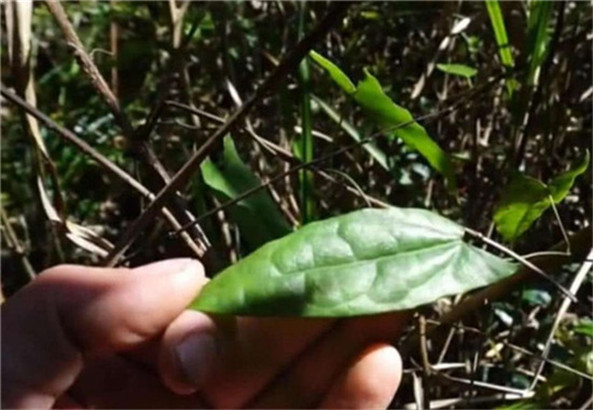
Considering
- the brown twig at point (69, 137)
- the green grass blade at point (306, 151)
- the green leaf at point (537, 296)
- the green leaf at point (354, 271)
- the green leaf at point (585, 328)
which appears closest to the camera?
the green leaf at point (354, 271)

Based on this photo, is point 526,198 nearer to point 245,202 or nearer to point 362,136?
point 245,202

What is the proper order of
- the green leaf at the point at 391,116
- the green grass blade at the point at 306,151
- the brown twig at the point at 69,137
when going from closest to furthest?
the brown twig at the point at 69,137
the green leaf at the point at 391,116
the green grass blade at the point at 306,151

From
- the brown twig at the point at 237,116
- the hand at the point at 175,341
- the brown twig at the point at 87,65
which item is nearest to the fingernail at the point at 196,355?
the hand at the point at 175,341

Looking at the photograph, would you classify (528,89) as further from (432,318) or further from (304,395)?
(304,395)

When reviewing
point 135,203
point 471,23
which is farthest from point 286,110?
point 135,203

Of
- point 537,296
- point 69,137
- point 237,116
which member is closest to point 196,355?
point 237,116

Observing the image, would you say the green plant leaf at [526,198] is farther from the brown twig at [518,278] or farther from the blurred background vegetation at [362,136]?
the blurred background vegetation at [362,136]

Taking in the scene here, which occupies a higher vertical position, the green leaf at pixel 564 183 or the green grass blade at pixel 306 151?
the green leaf at pixel 564 183
